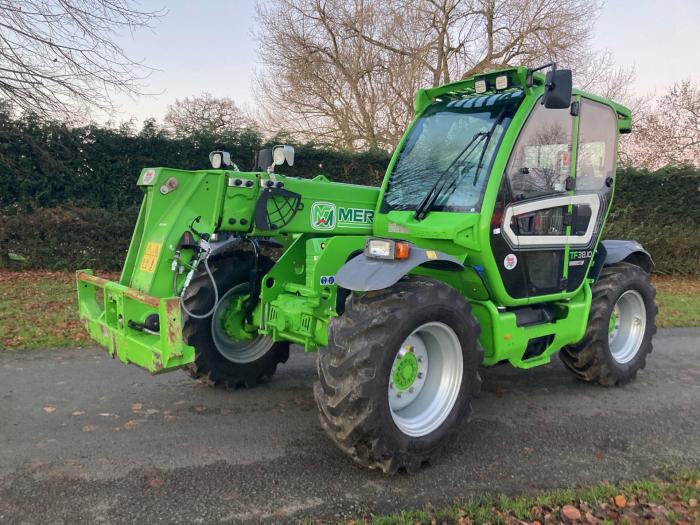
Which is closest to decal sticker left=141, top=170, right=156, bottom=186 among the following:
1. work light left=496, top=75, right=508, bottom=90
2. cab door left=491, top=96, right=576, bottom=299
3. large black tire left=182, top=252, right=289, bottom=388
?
large black tire left=182, top=252, right=289, bottom=388

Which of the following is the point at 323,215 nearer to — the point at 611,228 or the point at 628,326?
the point at 628,326

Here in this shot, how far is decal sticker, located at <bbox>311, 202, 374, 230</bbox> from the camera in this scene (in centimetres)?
448

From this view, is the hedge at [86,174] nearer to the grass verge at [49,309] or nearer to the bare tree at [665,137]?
the grass verge at [49,309]

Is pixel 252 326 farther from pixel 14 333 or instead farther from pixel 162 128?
pixel 162 128

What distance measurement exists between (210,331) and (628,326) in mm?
4211

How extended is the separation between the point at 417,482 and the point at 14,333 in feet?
17.9

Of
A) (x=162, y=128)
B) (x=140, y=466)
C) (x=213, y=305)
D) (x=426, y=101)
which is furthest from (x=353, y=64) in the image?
(x=140, y=466)

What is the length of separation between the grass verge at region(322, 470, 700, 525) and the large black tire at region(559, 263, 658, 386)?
177cm

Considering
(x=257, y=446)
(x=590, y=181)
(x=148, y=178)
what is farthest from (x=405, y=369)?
(x=590, y=181)

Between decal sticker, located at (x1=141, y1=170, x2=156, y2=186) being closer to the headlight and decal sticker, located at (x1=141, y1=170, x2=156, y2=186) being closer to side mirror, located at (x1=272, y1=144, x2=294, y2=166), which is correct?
side mirror, located at (x1=272, y1=144, x2=294, y2=166)

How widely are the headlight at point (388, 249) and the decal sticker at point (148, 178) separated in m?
1.66

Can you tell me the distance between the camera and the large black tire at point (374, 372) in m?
3.27

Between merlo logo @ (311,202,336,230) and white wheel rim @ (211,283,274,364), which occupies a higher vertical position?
merlo logo @ (311,202,336,230)

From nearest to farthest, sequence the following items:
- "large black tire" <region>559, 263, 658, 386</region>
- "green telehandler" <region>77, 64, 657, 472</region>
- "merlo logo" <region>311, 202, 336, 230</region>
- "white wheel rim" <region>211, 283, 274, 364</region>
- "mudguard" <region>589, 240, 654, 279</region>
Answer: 1. "green telehandler" <region>77, 64, 657, 472</region>
2. "merlo logo" <region>311, 202, 336, 230</region>
3. "white wheel rim" <region>211, 283, 274, 364</region>
4. "large black tire" <region>559, 263, 658, 386</region>
5. "mudguard" <region>589, 240, 654, 279</region>
